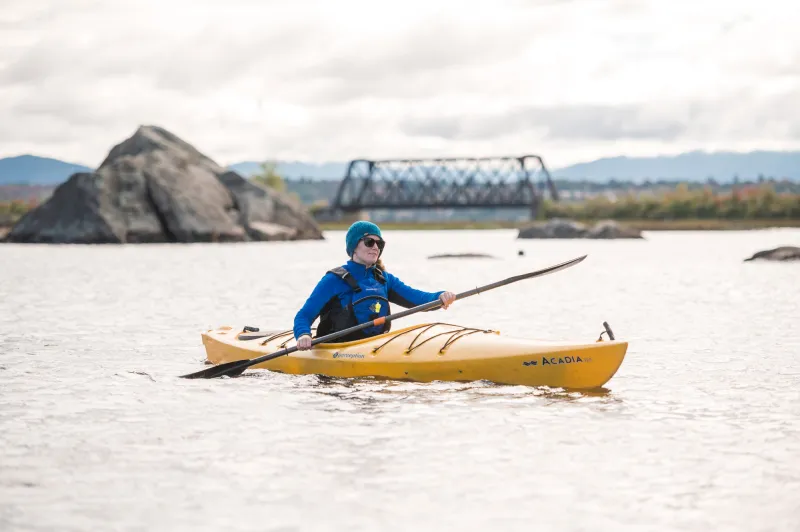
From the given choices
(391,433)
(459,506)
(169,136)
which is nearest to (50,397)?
(391,433)

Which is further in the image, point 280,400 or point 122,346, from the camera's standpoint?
point 122,346

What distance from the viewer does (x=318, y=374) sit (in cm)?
1030

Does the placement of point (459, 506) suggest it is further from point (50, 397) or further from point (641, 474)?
point (50, 397)

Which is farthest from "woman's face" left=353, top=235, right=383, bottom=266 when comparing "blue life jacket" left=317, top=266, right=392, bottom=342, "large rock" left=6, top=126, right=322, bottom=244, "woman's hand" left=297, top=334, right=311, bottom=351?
"large rock" left=6, top=126, right=322, bottom=244

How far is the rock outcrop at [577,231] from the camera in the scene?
79938 millimetres

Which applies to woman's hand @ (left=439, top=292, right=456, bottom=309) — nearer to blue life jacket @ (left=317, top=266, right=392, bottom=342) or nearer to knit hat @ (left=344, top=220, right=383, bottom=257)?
blue life jacket @ (left=317, top=266, right=392, bottom=342)

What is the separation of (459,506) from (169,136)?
67.4 metres

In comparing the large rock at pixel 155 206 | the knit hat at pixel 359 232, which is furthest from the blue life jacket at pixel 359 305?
the large rock at pixel 155 206

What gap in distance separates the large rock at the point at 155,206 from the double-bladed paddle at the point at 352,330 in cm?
5216

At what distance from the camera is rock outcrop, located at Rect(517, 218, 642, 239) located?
79938 mm

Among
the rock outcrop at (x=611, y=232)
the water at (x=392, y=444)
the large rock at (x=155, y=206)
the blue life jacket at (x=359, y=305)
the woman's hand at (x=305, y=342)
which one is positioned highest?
the large rock at (x=155, y=206)

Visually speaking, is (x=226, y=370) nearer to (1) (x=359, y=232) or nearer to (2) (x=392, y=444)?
(1) (x=359, y=232)

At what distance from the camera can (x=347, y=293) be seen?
1002 cm

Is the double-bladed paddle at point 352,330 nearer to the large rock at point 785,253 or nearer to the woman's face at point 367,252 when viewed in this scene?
the woman's face at point 367,252
